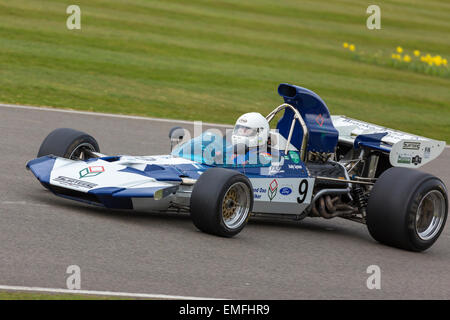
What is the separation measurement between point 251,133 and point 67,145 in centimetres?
204

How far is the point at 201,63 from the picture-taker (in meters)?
23.0

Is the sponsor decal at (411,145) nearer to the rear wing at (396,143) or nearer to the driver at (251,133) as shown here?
the rear wing at (396,143)

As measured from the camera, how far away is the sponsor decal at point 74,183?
816cm

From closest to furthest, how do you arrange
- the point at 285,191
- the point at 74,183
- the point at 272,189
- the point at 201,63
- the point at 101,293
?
the point at 101,293, the point at 74,183, the point at 272,189, the point at 285,191, the point at 201,63

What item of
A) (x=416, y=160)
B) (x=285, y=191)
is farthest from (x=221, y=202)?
(x=416, y=160)

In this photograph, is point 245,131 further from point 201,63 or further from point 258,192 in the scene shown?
point 201,63

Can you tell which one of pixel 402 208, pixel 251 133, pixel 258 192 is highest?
pixel 251 133

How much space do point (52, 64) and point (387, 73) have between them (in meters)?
11.5

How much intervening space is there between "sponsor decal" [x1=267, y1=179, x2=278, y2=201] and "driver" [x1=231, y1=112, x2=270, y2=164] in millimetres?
373

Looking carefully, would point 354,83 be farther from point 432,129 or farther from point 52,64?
point 52,64

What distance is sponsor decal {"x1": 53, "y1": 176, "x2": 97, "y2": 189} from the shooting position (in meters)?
8.16

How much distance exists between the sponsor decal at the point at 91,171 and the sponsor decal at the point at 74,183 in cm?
9

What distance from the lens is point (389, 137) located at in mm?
10375
